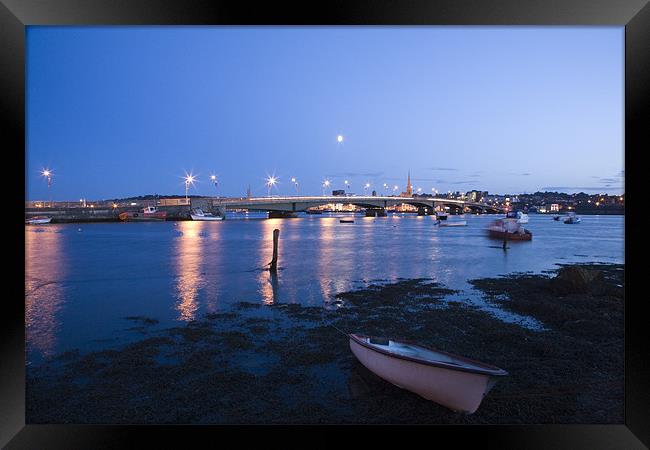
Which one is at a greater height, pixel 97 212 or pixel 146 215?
pixel 97 212

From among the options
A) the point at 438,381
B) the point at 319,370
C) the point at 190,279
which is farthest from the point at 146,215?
the point at 438,381

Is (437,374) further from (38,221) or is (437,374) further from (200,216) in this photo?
(38,221)

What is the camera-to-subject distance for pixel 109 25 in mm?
3182

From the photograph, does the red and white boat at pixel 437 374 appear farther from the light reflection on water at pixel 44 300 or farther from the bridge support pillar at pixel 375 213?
the bridge support pillar at pixel 375 213

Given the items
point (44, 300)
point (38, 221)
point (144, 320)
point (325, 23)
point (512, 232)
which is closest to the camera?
point (325, 23)

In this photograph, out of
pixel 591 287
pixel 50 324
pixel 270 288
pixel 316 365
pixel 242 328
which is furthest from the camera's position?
pixel 270 288

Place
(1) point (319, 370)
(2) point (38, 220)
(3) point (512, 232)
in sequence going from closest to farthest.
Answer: (1) point (319, 370), (3) point (512, 232), (2) point (38, 220)

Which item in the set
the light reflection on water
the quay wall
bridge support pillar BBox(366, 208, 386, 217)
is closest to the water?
the light reflection on water

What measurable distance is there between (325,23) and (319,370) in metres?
3.86

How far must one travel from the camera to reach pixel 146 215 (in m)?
64.4

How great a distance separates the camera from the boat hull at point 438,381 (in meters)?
3.47
